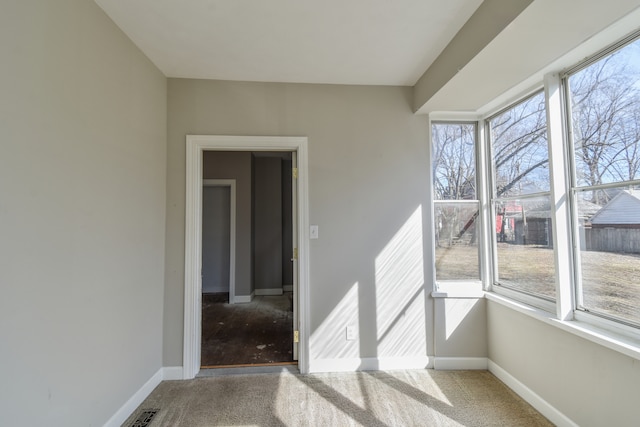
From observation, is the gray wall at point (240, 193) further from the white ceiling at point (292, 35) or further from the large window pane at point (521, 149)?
the large window pane at point (521, 149)

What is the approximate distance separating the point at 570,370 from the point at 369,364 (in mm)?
1379

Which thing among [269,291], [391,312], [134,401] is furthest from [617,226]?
[269,291]

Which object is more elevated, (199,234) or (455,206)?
(455,206)

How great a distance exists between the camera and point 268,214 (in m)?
5.56

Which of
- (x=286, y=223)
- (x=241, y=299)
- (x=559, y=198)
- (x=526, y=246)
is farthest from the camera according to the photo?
(x=286, y=223)

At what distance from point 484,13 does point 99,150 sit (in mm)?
2361

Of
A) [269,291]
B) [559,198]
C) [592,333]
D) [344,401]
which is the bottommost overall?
[344,401]

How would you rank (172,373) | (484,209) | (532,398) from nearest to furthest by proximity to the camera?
(532,398)
(172,373)
(484,209)

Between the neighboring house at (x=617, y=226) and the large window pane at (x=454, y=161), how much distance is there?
39.7 inches

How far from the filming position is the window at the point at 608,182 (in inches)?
60.8

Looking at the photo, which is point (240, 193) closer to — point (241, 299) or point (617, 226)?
point (241, 299)

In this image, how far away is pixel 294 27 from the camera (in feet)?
6.18

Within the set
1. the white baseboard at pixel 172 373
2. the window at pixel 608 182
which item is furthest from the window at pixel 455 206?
the white baseboard at pixel 172 373

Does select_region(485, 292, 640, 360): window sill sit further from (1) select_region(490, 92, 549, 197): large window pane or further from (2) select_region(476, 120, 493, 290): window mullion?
(1) select_region(490, 92, 549, 197): large window pane
